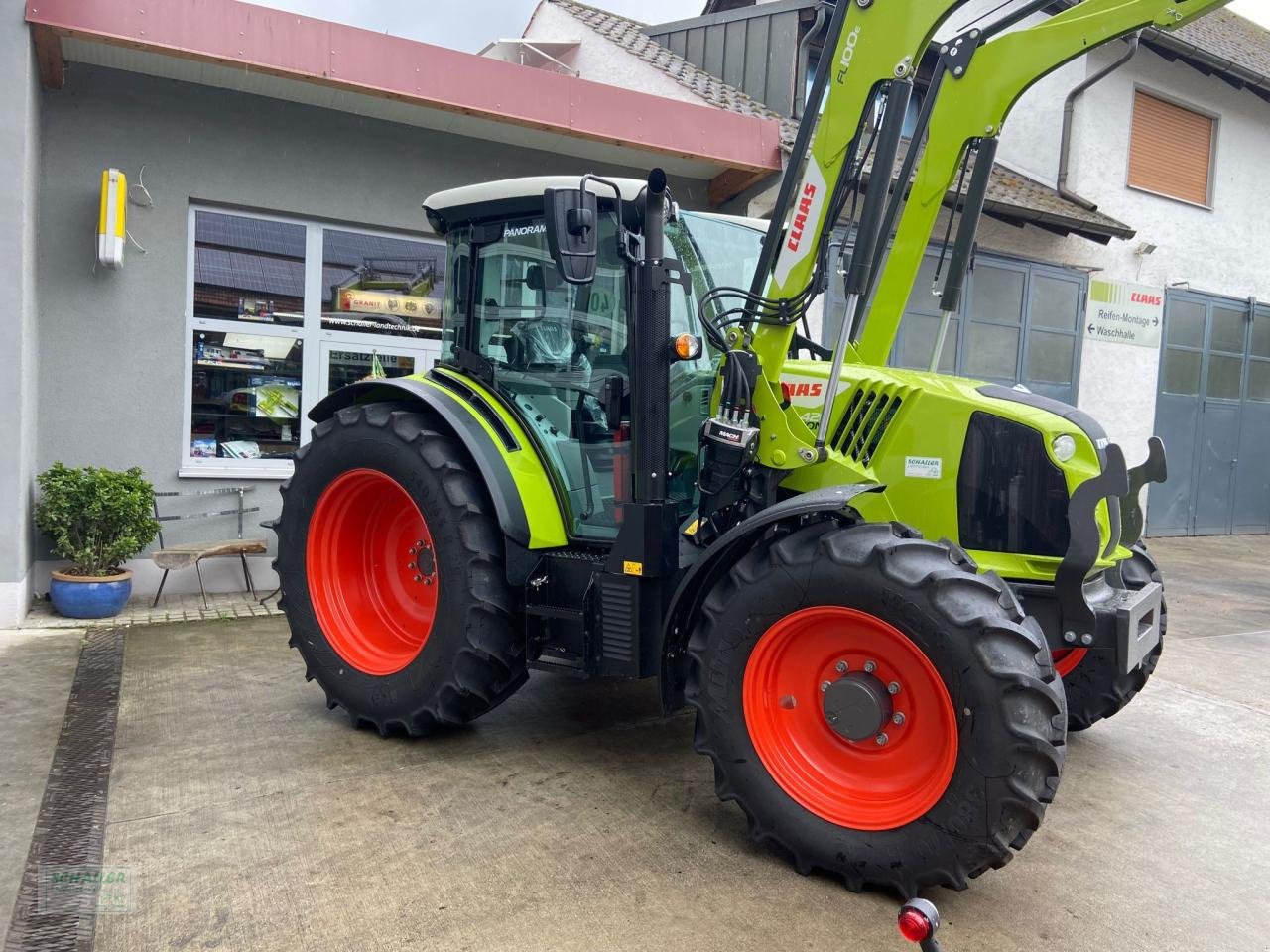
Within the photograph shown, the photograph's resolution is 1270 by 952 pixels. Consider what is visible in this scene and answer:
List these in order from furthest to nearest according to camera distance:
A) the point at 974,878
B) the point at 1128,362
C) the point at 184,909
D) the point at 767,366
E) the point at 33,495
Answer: the point at 1128,362 → the point at 33,495 → the point at 767,366 → the point at 974,878 → the point at 184,909

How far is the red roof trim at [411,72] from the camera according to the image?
18.4 ft

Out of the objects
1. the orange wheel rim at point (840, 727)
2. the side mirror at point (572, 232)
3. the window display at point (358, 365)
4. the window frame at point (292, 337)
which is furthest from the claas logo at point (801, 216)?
the window display at point (358, 365)

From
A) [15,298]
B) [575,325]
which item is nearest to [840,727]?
[575,325]

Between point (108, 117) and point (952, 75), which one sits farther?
point (108, 117)

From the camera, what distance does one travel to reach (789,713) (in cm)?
312

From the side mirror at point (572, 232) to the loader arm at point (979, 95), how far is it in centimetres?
131

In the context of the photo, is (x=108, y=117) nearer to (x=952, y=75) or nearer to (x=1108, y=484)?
(x=952, y=75)

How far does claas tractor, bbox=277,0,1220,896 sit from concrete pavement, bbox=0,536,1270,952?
0.24 meters

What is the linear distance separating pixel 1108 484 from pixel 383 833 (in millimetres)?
2555

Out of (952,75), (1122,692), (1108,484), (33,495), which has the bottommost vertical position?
(1122,692)

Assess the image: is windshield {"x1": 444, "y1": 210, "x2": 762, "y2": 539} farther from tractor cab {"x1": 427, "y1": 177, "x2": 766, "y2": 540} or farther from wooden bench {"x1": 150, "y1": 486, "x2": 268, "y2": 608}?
wooden bench {"x1": 150, "y1": 486, "x2": 268, "y2": 608}

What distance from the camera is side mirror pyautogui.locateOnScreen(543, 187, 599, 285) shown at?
319 cm

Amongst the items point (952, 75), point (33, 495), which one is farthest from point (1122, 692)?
point (33, 495)

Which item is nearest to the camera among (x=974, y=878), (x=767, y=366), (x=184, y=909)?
(x=184, y=909)
